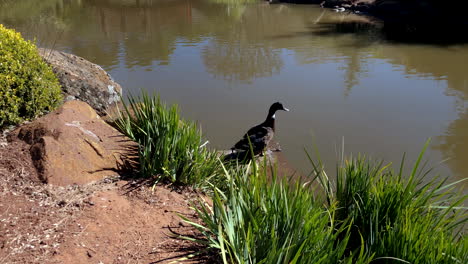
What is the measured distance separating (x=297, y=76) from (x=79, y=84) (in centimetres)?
601

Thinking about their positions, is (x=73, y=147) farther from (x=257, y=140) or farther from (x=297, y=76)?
(x=297, y=76)

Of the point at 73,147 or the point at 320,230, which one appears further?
the point at 73,147

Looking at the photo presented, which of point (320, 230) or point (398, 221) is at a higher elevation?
point (320, 230)

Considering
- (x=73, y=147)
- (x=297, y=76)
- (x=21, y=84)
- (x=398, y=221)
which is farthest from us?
(x=297, y=76)

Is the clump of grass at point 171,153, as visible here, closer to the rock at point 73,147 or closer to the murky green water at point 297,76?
the rock at point 73,147

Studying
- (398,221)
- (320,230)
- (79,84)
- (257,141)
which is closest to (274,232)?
(320,230)

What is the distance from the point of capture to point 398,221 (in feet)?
10.0

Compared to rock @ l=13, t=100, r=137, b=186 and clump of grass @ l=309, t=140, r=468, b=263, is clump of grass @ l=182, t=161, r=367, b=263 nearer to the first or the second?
clump of grass @ l=309, t=140, r=468, b=263

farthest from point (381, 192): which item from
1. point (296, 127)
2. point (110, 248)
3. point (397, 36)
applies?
point (397, 36)

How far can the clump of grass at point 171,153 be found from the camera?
13.6 feet

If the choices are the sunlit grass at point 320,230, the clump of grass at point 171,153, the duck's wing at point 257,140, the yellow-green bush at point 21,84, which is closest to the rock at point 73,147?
the clump of grass at point 171,153

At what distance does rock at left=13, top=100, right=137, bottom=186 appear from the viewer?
3.83 m

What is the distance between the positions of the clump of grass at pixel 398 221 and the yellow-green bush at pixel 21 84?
359cm

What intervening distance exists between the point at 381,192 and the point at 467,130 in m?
5.19
